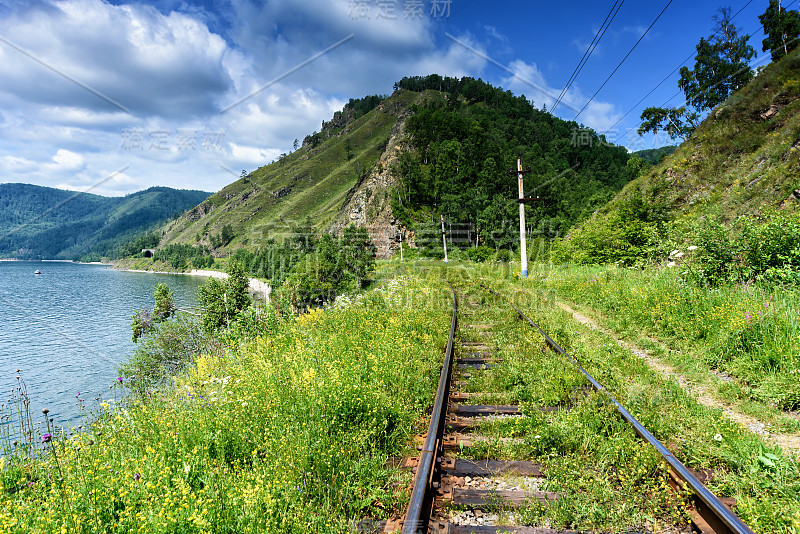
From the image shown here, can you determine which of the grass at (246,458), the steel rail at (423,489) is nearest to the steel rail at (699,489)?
the steel rail at (423,489)

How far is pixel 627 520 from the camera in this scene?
9.75 feet

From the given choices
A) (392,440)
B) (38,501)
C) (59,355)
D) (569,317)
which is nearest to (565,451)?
(392,440)

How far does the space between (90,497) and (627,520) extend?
4.27 metres

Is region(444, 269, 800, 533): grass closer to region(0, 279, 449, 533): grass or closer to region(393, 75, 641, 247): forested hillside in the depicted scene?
region(0, 279, 449, 533): grass

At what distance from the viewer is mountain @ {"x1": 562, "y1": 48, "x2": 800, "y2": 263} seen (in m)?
16.8

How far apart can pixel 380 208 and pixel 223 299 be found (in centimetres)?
5525

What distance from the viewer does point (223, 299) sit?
47.6 metres

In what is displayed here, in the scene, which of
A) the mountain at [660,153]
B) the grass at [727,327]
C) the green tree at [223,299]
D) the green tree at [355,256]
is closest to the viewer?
the grass at [727,327]

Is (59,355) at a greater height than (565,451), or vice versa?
(565,451)

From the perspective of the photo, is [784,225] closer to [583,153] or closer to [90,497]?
[90,497]

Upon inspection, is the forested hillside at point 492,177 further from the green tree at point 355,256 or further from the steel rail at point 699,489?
the steel rail at point 699,489

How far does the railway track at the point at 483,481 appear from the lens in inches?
114

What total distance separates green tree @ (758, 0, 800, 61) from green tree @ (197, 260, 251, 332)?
66.5 m

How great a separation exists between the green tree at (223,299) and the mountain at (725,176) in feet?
111
